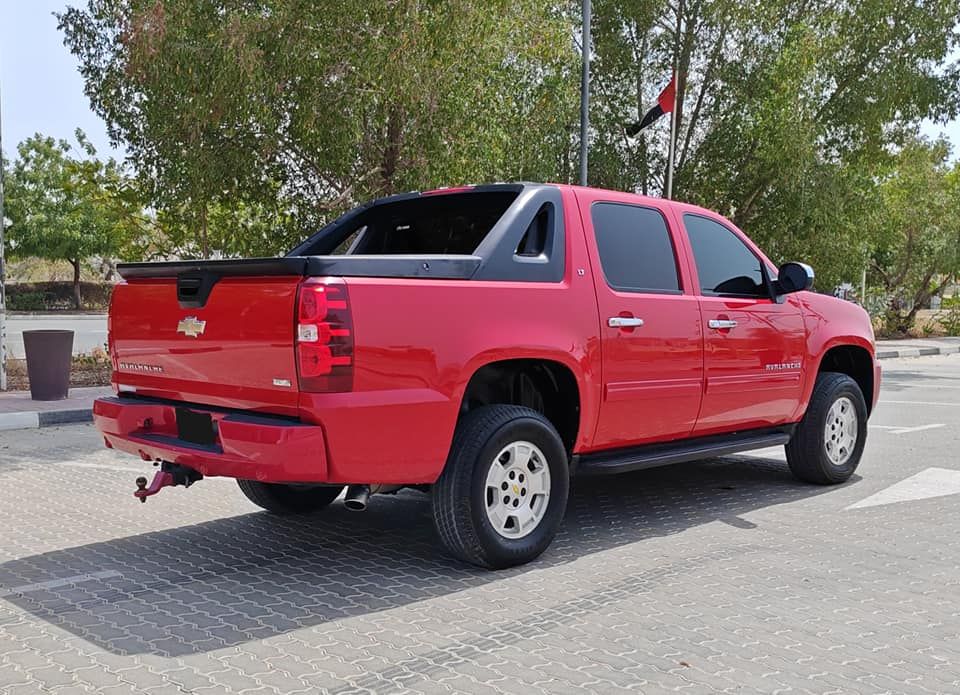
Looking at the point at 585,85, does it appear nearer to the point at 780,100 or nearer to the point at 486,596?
the point at 780,100

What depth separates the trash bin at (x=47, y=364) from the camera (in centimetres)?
1177

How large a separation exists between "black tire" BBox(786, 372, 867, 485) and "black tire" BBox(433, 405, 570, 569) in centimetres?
270

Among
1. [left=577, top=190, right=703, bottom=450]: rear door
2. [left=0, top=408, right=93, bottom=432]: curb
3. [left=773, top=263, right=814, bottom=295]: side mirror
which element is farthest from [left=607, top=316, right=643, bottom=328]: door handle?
[left=0, top=408, right=93, bottom=432]: curb

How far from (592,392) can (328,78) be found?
9081mm

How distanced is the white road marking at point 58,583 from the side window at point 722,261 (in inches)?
150

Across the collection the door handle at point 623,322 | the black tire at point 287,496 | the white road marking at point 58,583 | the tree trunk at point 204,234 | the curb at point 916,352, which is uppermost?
the tree trunk at point 204,234

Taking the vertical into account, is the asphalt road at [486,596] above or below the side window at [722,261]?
below

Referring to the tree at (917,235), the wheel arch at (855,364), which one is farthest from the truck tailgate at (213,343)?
the tree at (917,235)

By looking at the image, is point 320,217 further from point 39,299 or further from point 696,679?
point 39,299

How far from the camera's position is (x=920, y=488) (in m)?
7.20

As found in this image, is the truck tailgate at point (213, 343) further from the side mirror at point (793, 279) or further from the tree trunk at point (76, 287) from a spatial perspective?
the tree trunk at point (76, 287)

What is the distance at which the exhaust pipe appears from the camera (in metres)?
4.71

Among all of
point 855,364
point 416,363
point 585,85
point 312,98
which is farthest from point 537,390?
point 585,85

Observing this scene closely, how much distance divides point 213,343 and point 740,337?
333cm
